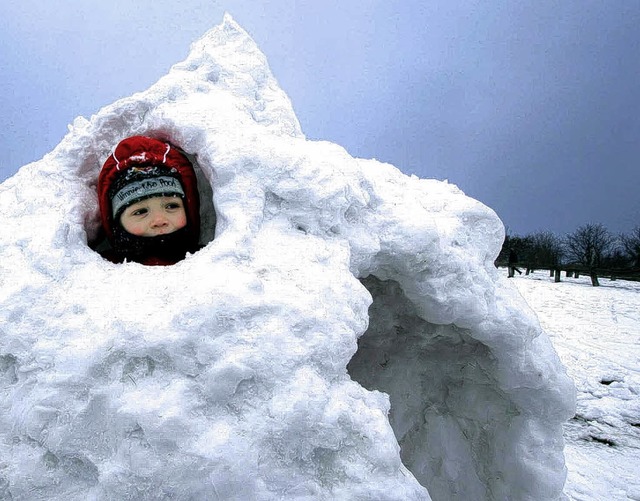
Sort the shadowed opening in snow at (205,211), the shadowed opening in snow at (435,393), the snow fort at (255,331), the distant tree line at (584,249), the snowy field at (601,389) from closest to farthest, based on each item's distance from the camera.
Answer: the snow fort at (255,331) < the shadowed opening in snow at (205,211) < the shadowed opening in snow at (435,393) < the snowy field at (601,389) < the distant tree line at (584,249)

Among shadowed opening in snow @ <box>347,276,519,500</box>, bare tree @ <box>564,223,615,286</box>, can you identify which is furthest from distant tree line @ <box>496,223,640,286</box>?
shadowed opening in snow @ <box>347,276,519,500</box>

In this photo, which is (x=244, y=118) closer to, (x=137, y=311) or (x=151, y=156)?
(x=151, y=156)

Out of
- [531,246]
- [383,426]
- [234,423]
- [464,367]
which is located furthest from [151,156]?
[531,246]

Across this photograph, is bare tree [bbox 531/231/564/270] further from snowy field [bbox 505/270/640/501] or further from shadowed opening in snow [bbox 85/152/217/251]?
shadowed opening in snow [bbox 85/152/217/251]

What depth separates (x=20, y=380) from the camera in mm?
1331

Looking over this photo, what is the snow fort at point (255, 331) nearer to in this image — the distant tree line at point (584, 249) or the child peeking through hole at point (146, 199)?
the child peeking through hole at point (146, 199)

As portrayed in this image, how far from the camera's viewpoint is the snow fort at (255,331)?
122 cm

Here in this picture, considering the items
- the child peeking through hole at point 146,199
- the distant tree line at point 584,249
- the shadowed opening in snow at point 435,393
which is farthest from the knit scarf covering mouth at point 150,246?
the distant tree line at point 584,249

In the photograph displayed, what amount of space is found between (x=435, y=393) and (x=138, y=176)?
6.34 ft

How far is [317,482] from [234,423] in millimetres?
279

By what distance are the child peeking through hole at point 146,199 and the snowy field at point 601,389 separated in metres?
3.37

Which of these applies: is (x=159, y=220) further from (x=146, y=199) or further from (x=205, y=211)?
(x=205, y=211)

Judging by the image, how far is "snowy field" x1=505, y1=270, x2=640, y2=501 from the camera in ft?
11.9

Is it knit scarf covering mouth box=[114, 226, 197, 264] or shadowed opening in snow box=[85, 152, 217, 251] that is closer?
knit scarf covering mouth box=[114, 226, 197, 264]
